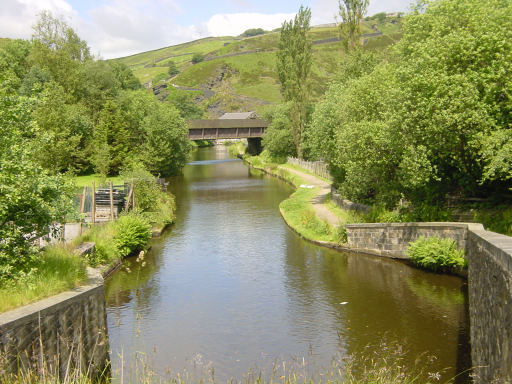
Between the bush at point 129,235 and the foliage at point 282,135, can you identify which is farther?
the foliage at point 282,135

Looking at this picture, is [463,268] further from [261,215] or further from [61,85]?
[61,85]

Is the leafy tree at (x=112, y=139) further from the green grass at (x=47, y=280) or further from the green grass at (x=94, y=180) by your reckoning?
the green grass at (x=47, y=280)

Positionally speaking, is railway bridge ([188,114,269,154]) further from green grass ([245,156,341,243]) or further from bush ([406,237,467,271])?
bush ([406,237,467,271])

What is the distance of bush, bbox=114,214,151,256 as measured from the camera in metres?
27.1

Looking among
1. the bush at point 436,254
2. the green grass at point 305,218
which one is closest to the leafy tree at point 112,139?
the green grass at point 305,218

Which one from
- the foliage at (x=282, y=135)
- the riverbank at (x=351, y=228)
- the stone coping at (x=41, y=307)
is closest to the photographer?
the stone coping at (x=41, y=307)

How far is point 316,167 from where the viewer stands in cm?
5884

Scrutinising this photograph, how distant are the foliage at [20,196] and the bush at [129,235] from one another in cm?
1320

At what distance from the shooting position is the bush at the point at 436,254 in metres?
22.5

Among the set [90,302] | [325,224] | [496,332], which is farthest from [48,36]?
[496,332]

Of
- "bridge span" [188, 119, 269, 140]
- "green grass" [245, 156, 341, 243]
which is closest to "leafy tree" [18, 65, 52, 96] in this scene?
"bridge span" [188, 119, 269, 140]

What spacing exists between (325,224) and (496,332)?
21.4 meters

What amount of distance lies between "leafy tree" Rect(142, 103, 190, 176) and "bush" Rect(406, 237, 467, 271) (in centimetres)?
3629

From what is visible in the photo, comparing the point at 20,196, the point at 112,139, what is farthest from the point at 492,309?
the point at 112,139
